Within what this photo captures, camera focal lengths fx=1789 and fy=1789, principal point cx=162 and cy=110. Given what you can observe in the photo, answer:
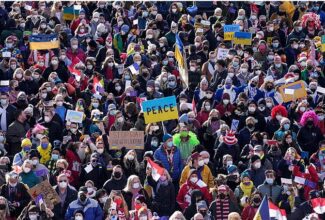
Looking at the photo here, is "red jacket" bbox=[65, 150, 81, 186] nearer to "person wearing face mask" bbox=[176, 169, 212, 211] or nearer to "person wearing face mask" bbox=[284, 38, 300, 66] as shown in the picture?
"person wearing face mask" bbox=[176, 169, 212, 211]

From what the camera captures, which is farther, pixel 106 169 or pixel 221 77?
pixel 221 77

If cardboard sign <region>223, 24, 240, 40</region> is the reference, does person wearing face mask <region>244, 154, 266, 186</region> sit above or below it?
above

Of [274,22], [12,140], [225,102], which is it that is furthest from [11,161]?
[274,22]

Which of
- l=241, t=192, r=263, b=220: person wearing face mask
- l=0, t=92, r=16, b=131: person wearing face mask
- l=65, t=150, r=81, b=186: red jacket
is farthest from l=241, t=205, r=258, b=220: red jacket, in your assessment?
l=0, t=92, r=16, b=131: person wearing face mask

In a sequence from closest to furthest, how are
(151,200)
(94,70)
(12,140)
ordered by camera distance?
(151,200), (12,140), (94,70)

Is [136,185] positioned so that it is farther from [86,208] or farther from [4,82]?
[4,82]

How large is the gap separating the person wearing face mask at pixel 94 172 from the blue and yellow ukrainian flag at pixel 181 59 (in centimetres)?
434

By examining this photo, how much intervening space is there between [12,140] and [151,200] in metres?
3.56

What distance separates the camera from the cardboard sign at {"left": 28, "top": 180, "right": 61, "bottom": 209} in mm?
29984

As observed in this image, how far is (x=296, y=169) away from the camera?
31656 millimetres

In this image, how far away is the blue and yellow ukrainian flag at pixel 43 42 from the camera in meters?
37.9

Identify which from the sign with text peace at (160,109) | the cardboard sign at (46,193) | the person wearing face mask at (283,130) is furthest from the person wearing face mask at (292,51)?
the cardboard sign at (46,193)

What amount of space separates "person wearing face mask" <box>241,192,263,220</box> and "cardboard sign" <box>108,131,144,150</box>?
3.08m

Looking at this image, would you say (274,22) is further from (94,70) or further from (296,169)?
(296,169)
